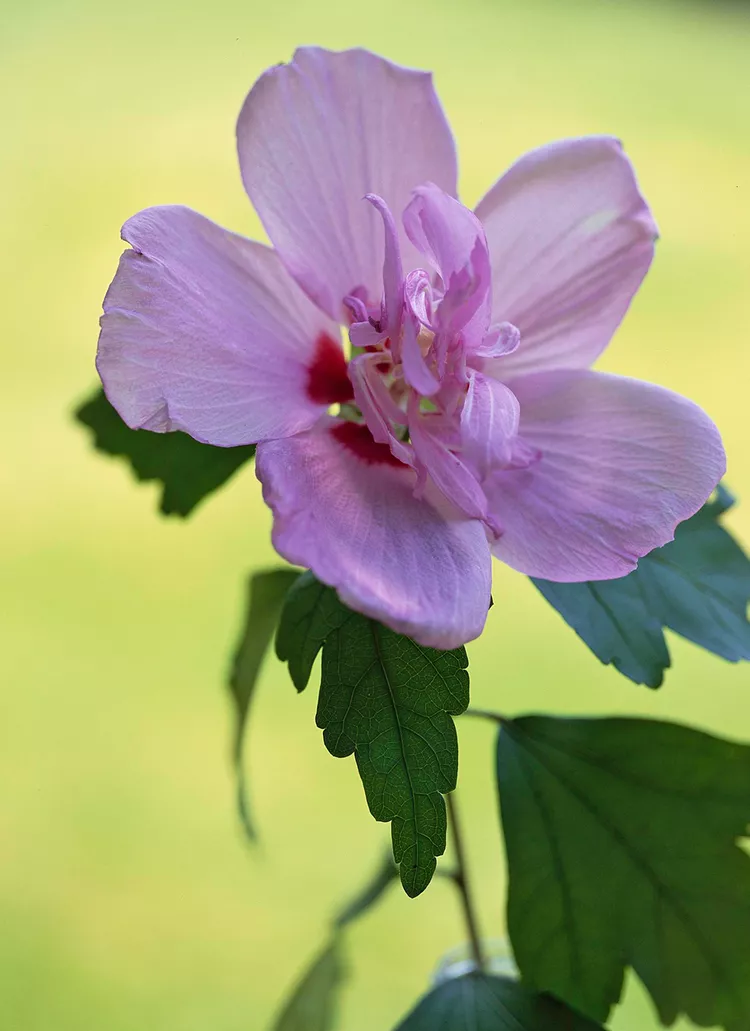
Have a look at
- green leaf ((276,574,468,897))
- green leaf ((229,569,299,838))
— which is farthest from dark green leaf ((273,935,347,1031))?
green leaf ((276,574,468,897))

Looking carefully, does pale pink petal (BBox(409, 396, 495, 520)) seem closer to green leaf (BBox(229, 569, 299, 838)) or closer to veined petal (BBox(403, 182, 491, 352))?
veined petal (BBox(403, 182, 491, 352))

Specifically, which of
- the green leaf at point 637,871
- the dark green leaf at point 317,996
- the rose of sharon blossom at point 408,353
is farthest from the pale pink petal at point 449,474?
the dark green leaf at point 317,996

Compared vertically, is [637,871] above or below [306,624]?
below

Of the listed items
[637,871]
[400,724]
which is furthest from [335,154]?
[637,871]

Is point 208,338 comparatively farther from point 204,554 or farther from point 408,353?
point 204,554

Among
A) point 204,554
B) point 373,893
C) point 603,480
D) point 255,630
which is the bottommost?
point 204,554

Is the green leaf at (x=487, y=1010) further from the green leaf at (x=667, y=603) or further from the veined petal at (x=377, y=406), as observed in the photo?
the veined petal at (x=377, y=406)
